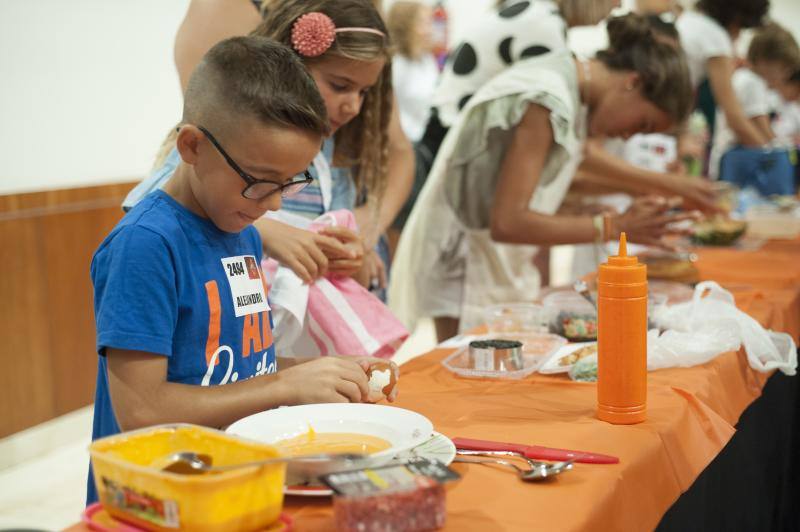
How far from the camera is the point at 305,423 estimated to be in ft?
3.78

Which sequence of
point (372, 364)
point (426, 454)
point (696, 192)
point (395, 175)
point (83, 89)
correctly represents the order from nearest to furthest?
point (426, 454), point (372, 364), point (395, 175), point (696, 192), point (83, 89)

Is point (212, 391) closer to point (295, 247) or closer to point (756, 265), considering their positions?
point (295, 247)

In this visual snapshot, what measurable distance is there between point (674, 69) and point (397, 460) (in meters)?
1.79

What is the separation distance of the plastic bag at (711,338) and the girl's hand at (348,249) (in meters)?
0.56

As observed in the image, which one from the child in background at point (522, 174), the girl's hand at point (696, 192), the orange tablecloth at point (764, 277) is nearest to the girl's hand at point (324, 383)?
the orange tablecloth at point (764, 277)

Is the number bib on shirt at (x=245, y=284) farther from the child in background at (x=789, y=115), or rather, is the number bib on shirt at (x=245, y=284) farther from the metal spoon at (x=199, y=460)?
the child in background at (x=789, y=115)

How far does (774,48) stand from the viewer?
215 inches

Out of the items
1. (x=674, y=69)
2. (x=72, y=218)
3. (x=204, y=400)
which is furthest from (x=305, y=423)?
(x=72, y=218)

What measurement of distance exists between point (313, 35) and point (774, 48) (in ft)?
14.7

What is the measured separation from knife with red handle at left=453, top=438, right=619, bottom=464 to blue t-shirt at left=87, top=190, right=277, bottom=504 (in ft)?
1.17

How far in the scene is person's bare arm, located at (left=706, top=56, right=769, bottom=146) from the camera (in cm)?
434

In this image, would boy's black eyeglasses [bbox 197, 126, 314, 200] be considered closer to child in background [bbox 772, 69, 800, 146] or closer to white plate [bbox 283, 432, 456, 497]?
white plate [bbox 283, 432, 456, 497]

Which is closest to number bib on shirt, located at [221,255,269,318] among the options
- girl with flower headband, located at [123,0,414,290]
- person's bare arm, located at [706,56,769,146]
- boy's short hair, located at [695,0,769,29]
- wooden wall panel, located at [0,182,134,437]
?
girl with flower headband, located at [123,0,414,290]

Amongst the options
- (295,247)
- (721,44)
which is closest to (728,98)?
(721,44)
